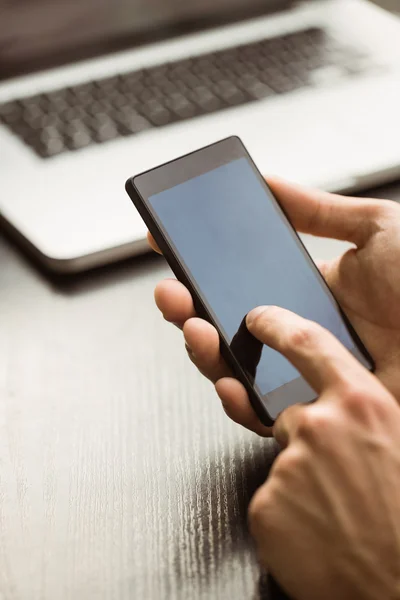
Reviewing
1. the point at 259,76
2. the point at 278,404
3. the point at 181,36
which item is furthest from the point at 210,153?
the point at 181,36

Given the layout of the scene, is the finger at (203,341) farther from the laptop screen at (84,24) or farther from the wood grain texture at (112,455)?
the laptop screen at (84,24)

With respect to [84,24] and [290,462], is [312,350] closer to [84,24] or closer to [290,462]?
[290,462]

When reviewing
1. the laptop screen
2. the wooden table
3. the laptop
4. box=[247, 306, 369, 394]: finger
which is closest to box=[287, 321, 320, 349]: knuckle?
box=[247, 306, 369, 394]: finger

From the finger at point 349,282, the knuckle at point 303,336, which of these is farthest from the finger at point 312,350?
the finger at point 349,282

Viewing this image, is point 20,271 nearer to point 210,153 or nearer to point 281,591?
point 210,153

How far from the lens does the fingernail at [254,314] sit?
1.52ft

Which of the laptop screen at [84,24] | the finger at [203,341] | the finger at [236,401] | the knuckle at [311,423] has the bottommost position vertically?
the finger at [236,401]

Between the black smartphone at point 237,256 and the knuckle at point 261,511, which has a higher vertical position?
the black smartphone at point 237,256

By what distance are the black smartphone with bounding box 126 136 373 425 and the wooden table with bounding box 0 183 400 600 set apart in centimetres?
5

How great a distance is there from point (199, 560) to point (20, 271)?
30 centimetres

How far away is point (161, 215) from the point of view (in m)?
0.50

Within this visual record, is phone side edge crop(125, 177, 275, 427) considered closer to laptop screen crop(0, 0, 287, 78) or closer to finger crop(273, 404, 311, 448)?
finger crop(273, 404, 311, 448)

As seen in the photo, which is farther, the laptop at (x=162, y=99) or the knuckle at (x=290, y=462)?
the laptop at (x=162, y=99)

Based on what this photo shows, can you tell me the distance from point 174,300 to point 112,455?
106mm
